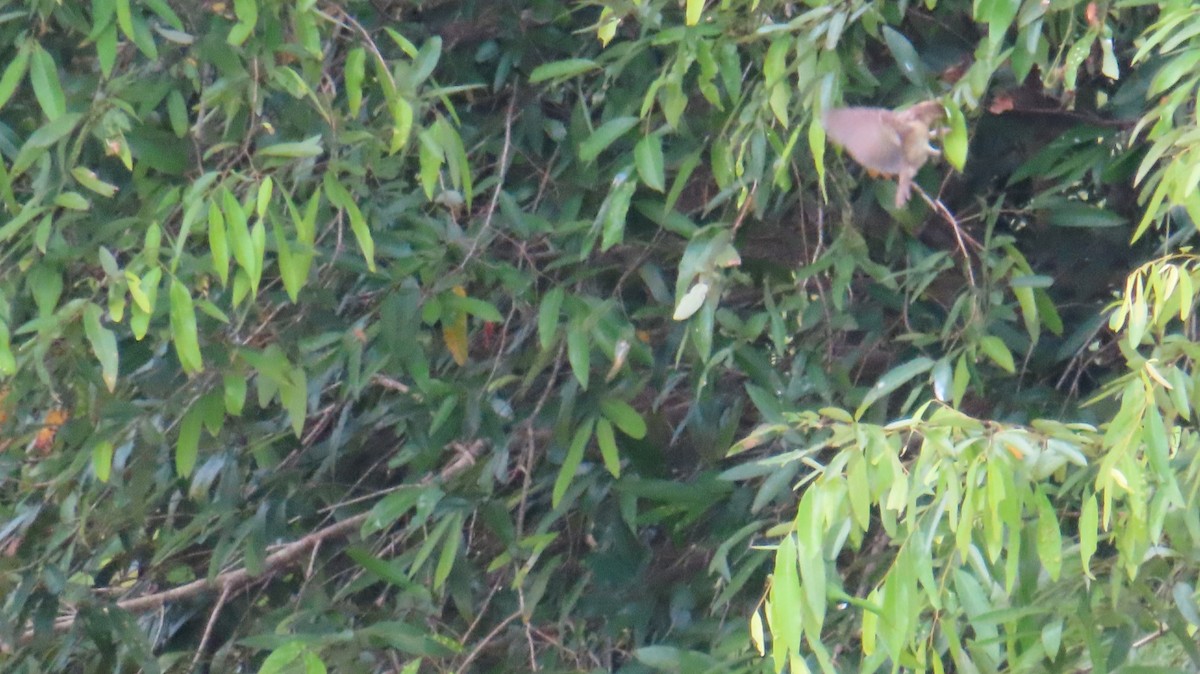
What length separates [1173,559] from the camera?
142 cm

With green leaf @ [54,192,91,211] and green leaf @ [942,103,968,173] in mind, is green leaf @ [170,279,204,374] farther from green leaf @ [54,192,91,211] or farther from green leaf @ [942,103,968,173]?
green leaf @ [942,103,968,173]

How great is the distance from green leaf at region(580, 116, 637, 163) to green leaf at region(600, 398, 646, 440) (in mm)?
330

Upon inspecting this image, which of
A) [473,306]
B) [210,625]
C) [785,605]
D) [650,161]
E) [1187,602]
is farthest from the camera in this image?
[210,625]

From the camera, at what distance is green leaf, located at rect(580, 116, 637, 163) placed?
6.01 feet

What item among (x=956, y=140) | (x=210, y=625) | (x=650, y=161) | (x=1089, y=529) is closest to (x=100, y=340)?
(x=650, y=161)

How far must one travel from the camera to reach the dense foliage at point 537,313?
1624 millimetres

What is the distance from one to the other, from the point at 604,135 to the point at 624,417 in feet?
1.23

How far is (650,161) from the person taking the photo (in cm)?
176

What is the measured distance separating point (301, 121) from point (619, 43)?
0.46 meters

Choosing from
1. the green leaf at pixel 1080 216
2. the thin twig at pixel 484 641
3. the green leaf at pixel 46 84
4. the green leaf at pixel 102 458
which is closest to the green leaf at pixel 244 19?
the green leaf at pixel 46 84

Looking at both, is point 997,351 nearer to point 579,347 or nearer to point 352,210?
point 579,347

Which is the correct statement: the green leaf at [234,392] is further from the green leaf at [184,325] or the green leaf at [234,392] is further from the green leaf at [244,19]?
the green leaf at [244,19]

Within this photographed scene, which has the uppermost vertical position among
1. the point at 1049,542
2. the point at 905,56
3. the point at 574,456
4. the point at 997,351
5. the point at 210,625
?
the point at 905,56

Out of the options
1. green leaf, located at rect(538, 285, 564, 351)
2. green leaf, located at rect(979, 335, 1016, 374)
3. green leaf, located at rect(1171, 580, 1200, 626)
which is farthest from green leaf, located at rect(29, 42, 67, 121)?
green leaf, located at rect(1171, 580, 1200, 626)
